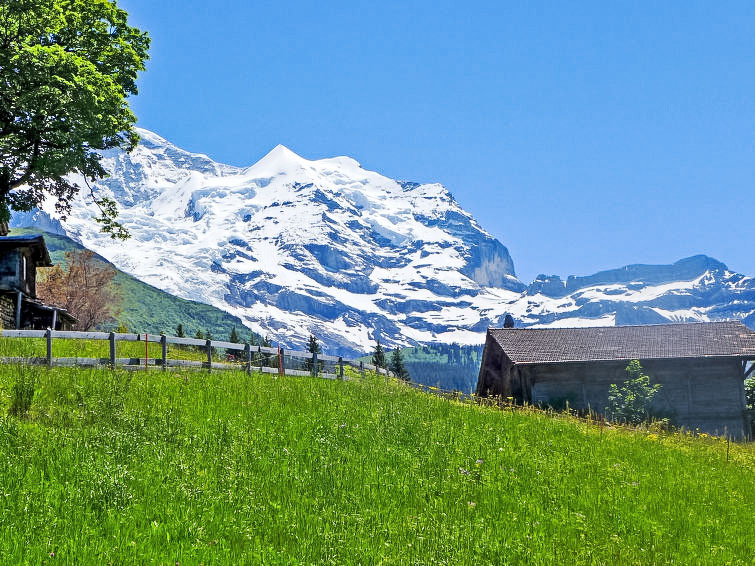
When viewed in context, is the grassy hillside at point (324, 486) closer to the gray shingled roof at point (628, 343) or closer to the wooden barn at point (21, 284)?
the gray shingled roof at point (628, 343)

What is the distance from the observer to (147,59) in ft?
111

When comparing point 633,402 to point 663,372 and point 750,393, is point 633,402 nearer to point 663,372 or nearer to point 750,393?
point 663,372

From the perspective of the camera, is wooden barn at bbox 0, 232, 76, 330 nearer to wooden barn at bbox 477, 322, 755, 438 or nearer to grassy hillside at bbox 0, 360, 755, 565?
wooden barn at bbox 477, 322, 755, 438

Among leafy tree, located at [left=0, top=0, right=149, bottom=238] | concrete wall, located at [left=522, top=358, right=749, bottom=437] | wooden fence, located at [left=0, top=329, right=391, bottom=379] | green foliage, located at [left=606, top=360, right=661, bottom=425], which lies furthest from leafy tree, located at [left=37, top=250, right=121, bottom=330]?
green foliage, located at [left=606, top=360, right=661, bottom=425]

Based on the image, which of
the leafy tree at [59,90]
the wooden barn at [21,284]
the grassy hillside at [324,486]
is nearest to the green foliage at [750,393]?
the grassy hillside at [324,486]

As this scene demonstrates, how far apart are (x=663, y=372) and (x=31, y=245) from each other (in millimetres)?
41948

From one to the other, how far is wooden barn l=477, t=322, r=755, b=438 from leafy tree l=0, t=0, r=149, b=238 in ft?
81.7

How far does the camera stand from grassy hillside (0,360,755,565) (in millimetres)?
9117

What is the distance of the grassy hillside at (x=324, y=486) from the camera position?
29.9 feet

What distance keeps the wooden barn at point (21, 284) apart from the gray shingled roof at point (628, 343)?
3119 centimetres

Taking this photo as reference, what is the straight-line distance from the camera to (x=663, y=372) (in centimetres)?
4122

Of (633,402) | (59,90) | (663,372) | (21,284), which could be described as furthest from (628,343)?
(21,284)

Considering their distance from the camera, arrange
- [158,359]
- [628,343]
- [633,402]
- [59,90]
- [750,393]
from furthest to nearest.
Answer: [750,393] → [628,343] → [633,402] → [59,90] → [158,359]

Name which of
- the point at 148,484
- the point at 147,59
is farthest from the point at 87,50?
the point at 148,484
